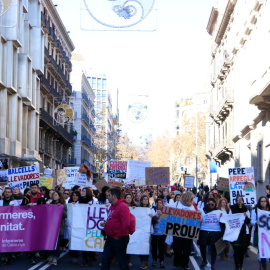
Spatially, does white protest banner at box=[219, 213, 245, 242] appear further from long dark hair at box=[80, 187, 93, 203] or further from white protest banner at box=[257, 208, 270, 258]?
long dark hair at box=[80, 187, 93, 203]

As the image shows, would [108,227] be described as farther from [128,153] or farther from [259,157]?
[128,153]

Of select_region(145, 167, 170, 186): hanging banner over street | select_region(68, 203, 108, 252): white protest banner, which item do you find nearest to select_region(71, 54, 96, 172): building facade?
select_region(145, 167, 170, 186): hanging banner over street

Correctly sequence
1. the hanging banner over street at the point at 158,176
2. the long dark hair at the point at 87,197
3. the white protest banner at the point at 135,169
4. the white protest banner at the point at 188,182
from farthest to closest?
the white protest banner at the point at 188,182
the white protest banner at the point at 135,169
the hanging banner over street at the point at 158,176
the long dark hair at the point at 87,197

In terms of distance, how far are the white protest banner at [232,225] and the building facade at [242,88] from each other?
44.2 feet

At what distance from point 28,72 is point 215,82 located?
2168 cm

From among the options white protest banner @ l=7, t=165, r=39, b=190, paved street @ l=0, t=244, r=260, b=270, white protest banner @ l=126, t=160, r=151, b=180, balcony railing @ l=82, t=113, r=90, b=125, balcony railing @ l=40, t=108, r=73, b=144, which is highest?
balcony railing @ l=82, t=113, r=90, b=125

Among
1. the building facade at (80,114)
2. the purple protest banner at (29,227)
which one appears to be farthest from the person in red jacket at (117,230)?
the building facade at (80,114)

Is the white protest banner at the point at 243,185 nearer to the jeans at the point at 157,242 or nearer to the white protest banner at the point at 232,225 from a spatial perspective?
the jeans at the point at 157,242

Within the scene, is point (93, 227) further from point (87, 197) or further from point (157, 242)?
point (157, 242)

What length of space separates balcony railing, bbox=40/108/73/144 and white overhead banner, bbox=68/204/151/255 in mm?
36154

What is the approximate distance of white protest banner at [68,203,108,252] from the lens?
15.0 m

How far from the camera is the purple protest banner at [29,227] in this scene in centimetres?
1477

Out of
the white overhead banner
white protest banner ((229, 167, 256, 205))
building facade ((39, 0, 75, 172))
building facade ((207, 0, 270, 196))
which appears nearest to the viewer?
the white overhead banner

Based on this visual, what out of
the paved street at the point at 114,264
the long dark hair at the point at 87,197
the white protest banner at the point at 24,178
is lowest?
the paved street at the point at 114,264
